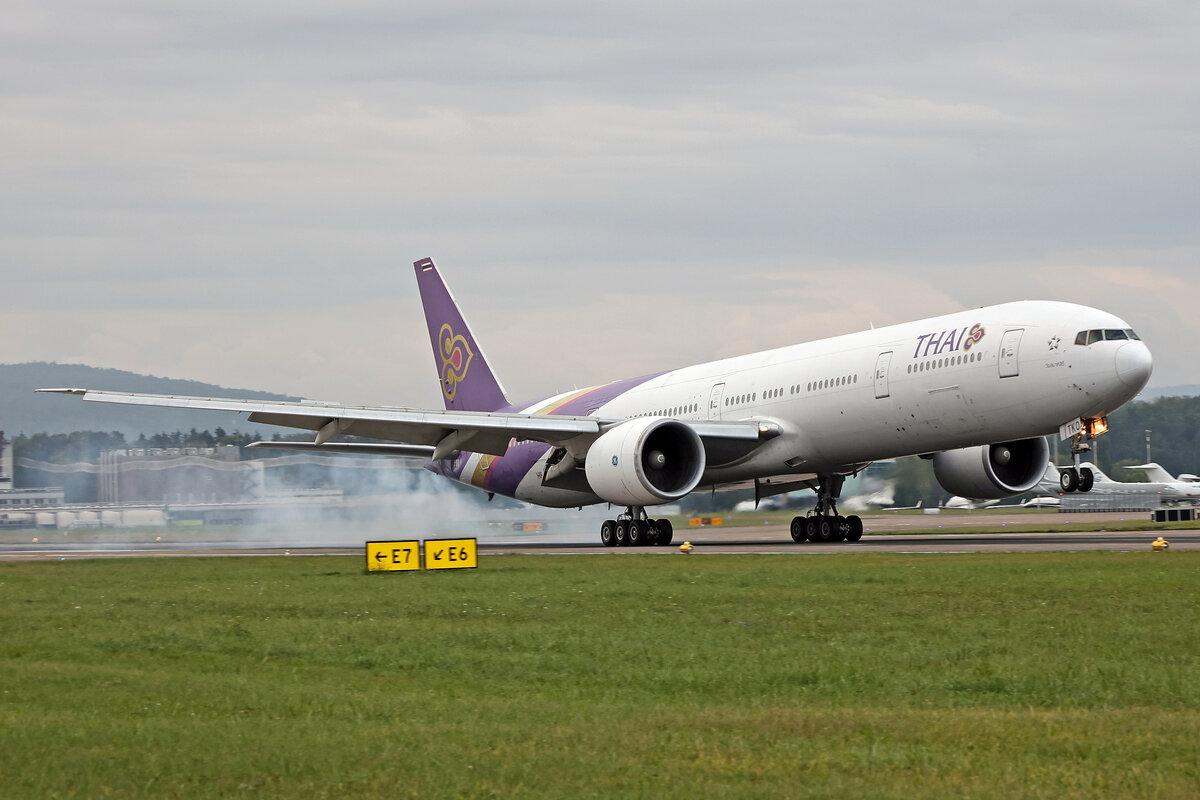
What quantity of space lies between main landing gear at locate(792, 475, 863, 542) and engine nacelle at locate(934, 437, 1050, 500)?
3.18 metres

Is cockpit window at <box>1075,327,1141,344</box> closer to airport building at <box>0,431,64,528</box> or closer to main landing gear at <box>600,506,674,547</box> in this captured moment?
main landing gear at <box>600,506,674,547</box>

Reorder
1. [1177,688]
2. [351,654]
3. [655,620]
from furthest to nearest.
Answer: [655,620] → [351,654] → [1177,688]

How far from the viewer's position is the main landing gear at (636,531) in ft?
127

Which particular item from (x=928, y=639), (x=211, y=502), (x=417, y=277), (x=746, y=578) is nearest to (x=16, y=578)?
(x=746, y=578)

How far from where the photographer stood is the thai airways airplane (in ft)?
102

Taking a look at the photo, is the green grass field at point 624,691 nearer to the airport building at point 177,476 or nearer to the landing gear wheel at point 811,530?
the landing gear wheel at point 811,530

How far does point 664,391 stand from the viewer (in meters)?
42.4

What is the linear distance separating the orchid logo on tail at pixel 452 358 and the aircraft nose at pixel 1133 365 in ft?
82.8

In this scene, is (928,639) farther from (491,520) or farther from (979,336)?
(491,520)

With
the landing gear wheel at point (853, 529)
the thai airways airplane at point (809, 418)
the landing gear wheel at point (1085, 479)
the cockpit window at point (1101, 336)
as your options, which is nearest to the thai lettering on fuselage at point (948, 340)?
the thai airways airplane at point (809, 418)

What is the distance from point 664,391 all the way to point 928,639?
94.8 feet

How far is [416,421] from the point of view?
3800 centimetres

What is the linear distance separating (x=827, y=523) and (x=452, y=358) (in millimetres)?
17225

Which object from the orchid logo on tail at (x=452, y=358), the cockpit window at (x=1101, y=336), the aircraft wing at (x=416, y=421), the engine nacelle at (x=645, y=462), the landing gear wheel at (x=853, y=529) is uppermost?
the orchid logo on tail at (x=452, y=358)
